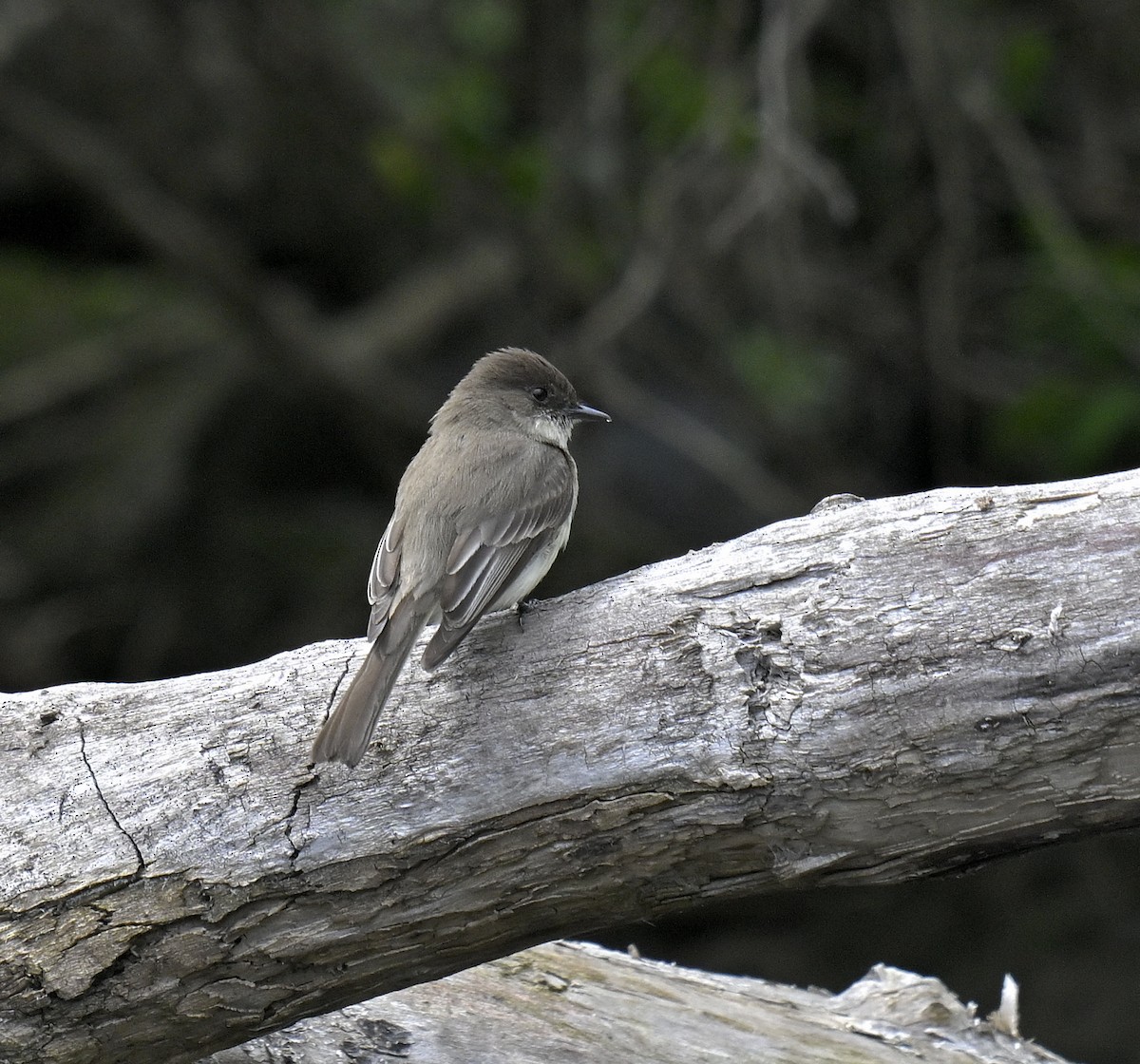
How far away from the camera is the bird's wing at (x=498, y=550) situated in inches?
139

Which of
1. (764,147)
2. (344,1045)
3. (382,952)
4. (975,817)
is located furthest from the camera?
(764,147)

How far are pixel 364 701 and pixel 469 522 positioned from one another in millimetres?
934

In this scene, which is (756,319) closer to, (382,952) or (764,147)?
(764,147)

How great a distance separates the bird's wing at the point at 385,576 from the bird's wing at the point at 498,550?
17cm

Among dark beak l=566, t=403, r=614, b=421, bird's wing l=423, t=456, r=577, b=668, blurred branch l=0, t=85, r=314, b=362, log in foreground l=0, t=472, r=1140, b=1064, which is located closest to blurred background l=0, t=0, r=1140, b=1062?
blurred branch l=0, t=85, r=314, b=362

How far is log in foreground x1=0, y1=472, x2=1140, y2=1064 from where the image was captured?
2977 mm

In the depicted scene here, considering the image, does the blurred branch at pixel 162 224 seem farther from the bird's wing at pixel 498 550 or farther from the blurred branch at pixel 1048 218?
the blurred branch at pixel 1048 218

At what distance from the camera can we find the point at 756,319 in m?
7.71

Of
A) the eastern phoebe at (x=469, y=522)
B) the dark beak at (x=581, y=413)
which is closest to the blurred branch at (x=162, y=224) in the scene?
the eastern phoebe at (x=469, y=522)

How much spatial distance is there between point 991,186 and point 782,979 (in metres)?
4.60

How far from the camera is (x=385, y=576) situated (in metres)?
3.94

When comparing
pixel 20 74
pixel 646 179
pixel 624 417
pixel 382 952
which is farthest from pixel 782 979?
pixel 20 74

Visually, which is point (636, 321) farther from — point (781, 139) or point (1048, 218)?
point (1048, 218)

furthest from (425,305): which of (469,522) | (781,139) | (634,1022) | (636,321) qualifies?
(634,1022)
